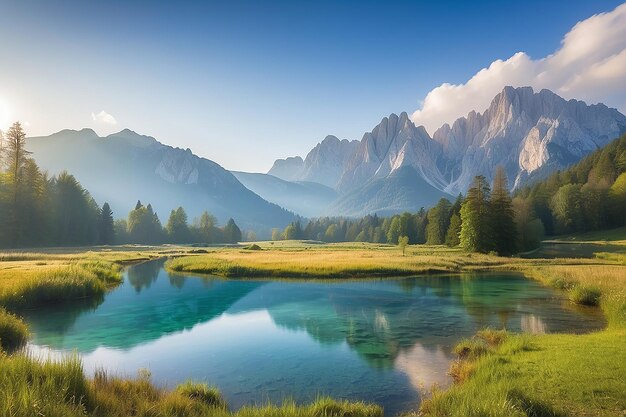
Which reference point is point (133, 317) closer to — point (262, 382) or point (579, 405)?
point (262, 382)

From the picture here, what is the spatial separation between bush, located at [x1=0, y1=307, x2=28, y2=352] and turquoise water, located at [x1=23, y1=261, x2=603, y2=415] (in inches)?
27.2

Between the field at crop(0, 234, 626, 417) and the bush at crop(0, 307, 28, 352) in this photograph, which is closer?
the field at crop(0, 234, 626, 417)

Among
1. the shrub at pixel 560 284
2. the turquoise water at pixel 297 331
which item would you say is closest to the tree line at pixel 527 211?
the shrub at pixel 560 284

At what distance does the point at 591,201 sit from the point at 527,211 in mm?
19552

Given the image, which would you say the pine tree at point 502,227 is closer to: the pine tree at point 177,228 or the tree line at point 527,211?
the tree line at point 527,211

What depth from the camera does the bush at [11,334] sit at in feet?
57.6

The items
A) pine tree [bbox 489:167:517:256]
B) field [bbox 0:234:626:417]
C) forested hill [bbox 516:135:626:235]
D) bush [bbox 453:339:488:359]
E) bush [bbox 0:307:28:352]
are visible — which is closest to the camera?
field [bbox 0:234:626:417]

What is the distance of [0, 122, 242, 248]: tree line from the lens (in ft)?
238

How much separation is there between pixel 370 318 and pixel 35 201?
79392 mm

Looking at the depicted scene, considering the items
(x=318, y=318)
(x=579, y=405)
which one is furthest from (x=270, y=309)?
(x=579, y=405)

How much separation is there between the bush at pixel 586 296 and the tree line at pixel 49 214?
87914mm

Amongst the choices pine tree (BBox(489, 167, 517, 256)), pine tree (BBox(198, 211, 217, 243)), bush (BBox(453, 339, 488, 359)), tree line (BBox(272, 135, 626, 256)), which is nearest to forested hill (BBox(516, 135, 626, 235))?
tree line (BBox(272, 135, 626, 256))

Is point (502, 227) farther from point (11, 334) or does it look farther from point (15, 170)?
point (15, 170)

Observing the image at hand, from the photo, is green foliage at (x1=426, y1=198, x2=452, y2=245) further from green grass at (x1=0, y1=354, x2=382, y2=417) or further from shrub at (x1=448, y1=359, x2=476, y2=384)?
green grass at (x1=0, y1=354, x2=382, y2=417)
